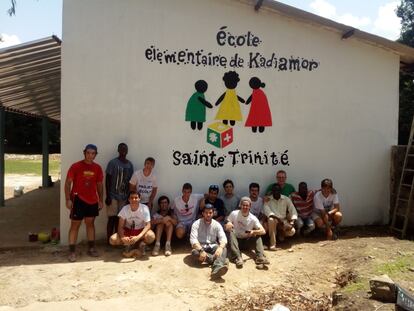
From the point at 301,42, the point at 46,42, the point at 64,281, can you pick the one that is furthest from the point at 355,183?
the point at 46,42

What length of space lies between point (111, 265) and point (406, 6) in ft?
65.0

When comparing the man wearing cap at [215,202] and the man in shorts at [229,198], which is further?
the man in shorts at [229,198]

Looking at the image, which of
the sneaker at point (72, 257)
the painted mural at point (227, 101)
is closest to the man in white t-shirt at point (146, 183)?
the painted mural at point (227, 101)

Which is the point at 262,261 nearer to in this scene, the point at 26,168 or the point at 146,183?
the point at 146,183

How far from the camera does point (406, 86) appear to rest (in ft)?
59.8

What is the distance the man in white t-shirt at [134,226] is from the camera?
6.71 m

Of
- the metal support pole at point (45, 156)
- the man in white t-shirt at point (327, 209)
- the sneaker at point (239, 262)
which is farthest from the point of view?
the metal support pole at point (45, 156)

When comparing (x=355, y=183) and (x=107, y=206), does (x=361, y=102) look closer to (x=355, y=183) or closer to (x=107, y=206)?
(x=355, y=183)

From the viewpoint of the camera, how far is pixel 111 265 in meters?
6.38

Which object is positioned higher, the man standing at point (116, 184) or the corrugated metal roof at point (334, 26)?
the corrugated metal roof at point (334, 26)

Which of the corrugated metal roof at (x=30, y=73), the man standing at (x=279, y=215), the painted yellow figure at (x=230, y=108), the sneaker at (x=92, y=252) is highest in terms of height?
the corrugated metal roof at (x=30, y=73)

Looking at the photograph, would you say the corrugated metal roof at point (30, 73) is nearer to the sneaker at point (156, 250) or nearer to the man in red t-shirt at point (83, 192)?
the man in red t-shirt at point (83, 192)

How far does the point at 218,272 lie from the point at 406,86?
15632 mm

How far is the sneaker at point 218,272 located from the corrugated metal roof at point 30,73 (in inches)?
179
